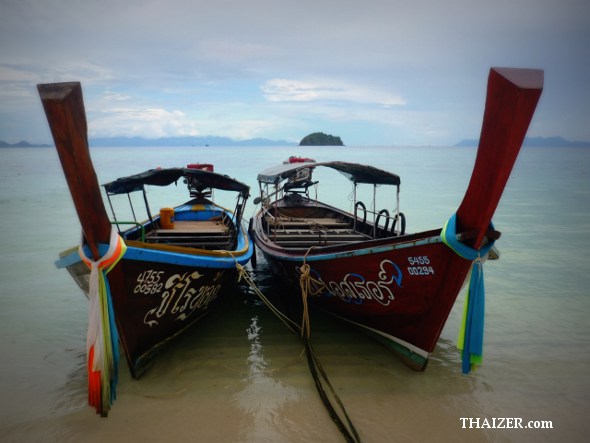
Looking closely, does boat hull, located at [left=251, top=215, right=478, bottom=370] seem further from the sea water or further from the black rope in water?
the black rope in water

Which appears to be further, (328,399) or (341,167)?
(341,167)

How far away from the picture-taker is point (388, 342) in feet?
17.2

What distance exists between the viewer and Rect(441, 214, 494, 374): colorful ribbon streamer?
12.6 ft

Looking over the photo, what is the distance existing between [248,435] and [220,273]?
2345 millimetres

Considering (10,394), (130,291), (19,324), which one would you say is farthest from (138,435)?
(19,324)

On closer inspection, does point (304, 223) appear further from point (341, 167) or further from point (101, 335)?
point (101, 335)

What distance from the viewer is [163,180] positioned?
7.06 meters

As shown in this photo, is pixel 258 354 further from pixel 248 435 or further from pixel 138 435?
pixel 138 435

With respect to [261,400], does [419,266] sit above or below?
above

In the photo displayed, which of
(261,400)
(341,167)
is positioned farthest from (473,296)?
(341,167)

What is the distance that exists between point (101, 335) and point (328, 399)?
262 cm

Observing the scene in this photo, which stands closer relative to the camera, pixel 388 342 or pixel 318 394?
pixel 318 394

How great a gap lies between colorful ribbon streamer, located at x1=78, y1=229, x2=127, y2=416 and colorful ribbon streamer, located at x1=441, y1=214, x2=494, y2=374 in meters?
3.34

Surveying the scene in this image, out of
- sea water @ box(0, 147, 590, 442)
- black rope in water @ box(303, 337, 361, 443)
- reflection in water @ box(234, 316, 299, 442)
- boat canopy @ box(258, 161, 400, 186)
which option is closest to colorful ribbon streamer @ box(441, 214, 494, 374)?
sea water @ box(0, 147, 590, 442)
